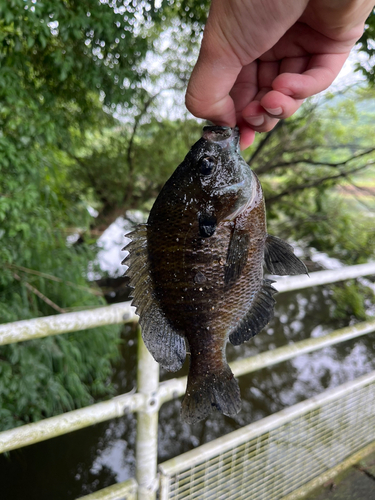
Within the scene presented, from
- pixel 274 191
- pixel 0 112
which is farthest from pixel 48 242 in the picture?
pixel 274 191

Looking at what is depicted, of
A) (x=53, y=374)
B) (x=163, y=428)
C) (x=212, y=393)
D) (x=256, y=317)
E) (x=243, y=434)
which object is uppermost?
(x=256, y=317)

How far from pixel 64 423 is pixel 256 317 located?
999mm

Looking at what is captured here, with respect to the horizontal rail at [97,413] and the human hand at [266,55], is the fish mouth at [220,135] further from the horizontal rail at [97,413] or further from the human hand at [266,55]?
the horizontal rail at [97,413]

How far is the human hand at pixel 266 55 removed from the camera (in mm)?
793

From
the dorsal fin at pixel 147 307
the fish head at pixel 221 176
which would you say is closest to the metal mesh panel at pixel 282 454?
the dorsal fin at pixel 147 307

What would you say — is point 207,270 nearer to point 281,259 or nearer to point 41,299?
point 281,259

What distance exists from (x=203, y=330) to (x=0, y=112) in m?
2.57

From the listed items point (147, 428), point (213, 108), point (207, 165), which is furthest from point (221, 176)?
point (147, 428)

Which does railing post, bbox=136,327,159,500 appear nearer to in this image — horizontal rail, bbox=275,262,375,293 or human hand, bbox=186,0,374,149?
horizontal rail, bbox=275,262,375,293

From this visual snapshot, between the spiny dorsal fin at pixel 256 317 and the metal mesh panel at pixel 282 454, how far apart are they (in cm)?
112

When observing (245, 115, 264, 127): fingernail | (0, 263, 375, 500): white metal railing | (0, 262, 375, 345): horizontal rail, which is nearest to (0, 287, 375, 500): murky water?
(0, 263, 375, 500): white metal railing

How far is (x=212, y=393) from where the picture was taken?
0.90m

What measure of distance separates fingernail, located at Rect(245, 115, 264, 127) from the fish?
11cm

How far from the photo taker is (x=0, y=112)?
2664 millimetres
